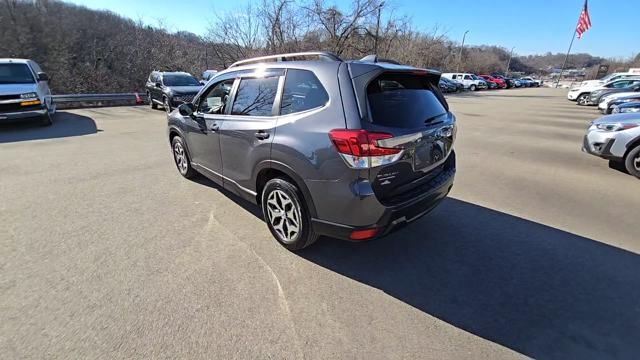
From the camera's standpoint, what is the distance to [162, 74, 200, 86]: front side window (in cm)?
1396

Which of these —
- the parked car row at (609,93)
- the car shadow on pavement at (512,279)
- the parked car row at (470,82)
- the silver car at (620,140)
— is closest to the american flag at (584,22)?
the parked car row at (470,82)

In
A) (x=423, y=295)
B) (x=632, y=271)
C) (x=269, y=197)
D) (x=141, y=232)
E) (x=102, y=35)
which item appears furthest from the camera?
(x=102, y=35)

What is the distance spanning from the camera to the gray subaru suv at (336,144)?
8.60ft

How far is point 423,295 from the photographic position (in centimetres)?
273

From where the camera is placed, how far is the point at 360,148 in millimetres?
2529

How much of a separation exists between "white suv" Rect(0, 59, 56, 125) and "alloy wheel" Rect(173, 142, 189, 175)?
6964mm

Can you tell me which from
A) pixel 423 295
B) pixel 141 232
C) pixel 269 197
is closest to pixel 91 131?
pixel 141 232

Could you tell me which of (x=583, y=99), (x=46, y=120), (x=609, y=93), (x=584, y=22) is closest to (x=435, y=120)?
(x=46, y=120)

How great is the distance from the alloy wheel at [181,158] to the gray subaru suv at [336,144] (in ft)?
6.12

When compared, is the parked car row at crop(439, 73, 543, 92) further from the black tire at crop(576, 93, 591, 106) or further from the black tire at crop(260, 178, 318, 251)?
the black tire at crop(260, 178, 318, 251)

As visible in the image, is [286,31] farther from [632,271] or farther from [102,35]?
[632,271]

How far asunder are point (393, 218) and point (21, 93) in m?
11.3

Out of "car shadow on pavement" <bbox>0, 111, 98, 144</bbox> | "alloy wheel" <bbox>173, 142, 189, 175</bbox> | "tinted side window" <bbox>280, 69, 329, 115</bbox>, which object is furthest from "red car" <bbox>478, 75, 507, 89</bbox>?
"tinted side window" <bbox>280, 69, 329, 115</bbox>

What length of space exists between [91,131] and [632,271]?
1243 centimetres
